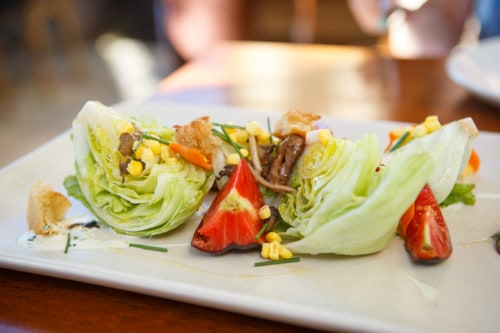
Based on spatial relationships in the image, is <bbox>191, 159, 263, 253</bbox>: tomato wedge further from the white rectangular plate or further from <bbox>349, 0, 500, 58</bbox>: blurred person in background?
<bbox>349, 0, 500, 58</bbox>: blurred person in background

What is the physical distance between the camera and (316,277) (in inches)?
48.5

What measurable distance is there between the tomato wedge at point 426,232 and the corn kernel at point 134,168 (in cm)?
78

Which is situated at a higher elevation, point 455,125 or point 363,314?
point 455,125

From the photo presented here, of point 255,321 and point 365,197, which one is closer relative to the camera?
A: point 255,321

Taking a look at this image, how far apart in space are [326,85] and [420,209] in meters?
1.58

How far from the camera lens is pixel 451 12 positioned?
4.63 m

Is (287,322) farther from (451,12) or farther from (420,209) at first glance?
(451,12)

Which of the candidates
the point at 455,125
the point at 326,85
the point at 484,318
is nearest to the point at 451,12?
the point at 326,85

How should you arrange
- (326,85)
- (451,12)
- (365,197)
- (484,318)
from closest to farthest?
(484,318) → (365,197) → (326,85) → (451,12)

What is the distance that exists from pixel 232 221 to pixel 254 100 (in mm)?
1398

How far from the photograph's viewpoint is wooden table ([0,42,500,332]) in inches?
44.6

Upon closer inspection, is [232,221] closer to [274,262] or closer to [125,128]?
[274,262]

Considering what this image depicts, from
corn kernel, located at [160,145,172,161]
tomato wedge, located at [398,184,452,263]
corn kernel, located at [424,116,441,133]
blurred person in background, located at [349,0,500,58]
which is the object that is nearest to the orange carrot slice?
corn kernel, located at [160,145,172,161]

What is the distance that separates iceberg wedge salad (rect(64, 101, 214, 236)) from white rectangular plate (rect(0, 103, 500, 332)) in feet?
0.19
